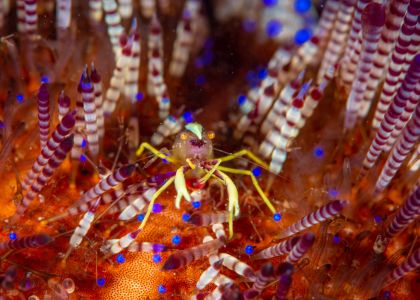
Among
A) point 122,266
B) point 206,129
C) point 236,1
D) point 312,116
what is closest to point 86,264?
point 122,266

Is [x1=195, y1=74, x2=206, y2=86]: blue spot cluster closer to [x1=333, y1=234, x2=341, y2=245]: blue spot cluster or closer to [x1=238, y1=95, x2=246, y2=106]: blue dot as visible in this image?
[x1=238, y1=95, x2=246, y2=106]: blue dot

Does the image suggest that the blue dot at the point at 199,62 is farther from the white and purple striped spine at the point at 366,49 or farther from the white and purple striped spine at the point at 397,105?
the white and purple striped spine at the point at 397,105

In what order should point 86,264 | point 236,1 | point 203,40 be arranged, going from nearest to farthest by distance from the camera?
point 86,264
point 203,40
point 236,1

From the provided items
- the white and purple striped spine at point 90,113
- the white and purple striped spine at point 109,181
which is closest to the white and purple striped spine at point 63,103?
the white and purple striped spine at point 90,113

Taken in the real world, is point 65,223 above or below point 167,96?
below

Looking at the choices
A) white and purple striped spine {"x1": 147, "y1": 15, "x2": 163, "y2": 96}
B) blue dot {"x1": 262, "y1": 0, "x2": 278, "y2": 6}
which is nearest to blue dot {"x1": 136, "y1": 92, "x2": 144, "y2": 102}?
white and purple striped spine {"x1": 147, "y1": 15, "x2": 163, "y2": 96}

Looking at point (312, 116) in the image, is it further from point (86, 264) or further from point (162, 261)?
point (86, 264)
